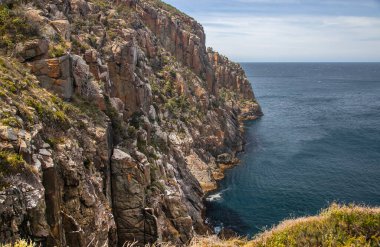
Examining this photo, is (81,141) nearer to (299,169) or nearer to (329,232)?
(329,232)

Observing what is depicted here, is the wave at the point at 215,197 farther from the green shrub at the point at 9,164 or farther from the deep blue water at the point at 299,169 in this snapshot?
the green shrub at the point at 9,164

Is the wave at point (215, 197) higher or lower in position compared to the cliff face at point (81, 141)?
lower

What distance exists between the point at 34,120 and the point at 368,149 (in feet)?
287

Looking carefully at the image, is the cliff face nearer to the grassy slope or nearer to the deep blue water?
the deep blue water

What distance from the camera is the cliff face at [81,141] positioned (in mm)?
18922

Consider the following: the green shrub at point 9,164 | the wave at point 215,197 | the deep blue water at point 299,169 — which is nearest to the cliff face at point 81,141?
the green shrub at point 9,164

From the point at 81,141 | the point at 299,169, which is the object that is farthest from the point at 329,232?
the point at 299,169

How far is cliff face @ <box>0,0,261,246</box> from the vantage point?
18.9 meters

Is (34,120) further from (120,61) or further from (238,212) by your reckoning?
(238,212)

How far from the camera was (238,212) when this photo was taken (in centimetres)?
6016

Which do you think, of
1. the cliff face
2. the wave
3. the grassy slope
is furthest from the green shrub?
the wave

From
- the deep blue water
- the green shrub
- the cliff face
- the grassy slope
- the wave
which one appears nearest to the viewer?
the grassy slope

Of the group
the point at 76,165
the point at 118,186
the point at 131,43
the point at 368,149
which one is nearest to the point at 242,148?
the point at 368,149

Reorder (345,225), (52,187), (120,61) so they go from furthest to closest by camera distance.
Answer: (120,61), (52,187), (345,225)
